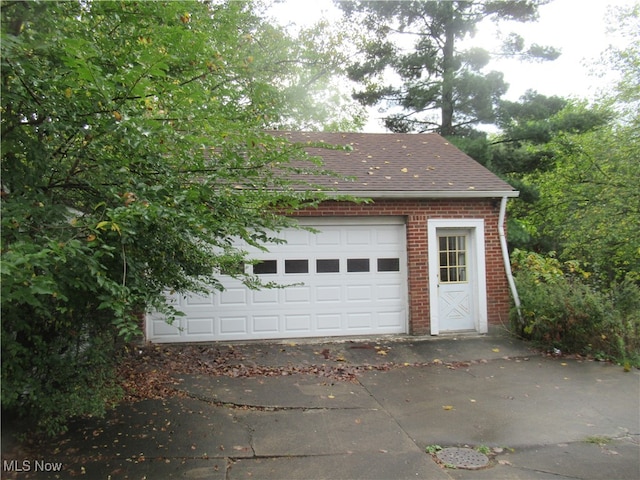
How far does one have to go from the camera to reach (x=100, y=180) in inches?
132

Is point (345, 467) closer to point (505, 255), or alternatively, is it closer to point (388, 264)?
point (388, 264)

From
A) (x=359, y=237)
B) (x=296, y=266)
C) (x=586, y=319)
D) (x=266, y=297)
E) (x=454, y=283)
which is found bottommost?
(x=586, y=319)

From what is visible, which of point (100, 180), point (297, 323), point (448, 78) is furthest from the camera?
point (448, 78)

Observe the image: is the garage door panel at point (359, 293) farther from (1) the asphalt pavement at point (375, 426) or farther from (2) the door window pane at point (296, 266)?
(1) the asphalt pavement at point (375, 426)

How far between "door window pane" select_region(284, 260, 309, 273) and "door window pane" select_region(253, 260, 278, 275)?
0.67 feet

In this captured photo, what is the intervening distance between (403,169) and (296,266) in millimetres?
3135

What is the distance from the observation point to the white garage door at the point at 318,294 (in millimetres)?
8109

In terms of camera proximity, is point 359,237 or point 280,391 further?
point 359,237

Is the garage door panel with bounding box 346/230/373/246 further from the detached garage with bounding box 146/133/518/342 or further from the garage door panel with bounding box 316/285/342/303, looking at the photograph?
the garage door panel with bounding box 316/285/342/303

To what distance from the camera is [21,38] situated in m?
2.94


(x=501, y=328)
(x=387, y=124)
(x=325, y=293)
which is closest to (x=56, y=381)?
(x=325, y=293)

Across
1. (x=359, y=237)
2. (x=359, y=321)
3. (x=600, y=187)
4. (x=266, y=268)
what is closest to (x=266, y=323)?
(x=266, y=268)

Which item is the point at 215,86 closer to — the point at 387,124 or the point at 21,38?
the point at 21,38

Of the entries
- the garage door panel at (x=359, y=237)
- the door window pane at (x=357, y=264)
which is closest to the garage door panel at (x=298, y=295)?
the door window pane at (x=357, y=264)
